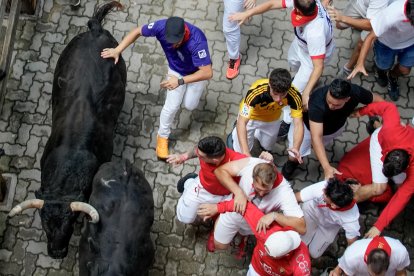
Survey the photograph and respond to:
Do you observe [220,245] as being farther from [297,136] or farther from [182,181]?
[297,136]

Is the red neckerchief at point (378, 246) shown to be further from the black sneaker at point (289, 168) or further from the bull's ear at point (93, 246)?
the bull's ear at point (93, 246)

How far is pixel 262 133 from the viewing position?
7.84 meters

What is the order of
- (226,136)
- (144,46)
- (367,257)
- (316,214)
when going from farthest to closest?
(144,46) < (226,136) < (316,214) < (367,257)

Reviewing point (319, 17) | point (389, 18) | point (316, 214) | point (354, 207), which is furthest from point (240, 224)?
point (389, 18)

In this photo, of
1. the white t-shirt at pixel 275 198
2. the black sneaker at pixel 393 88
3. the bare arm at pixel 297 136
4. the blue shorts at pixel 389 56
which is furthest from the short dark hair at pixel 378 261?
the black sneaker at pixel 393 88

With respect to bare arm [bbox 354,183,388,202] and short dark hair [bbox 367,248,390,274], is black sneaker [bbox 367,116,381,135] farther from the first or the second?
short dark hair [bbox 367,248,390,274]

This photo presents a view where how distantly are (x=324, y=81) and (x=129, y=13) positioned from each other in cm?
300

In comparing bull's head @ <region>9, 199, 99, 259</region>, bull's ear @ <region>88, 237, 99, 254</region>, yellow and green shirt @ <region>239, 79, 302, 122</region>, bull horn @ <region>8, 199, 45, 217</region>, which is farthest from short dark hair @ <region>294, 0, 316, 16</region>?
bull horn @ <region>8, 199, 45, 217</region>

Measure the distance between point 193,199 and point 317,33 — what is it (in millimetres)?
2363

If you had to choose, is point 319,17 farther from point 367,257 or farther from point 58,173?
point 58,173

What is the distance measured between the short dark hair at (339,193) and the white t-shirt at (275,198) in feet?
1.19

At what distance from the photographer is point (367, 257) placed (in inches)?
238

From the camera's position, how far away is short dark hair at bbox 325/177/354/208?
6.16 m

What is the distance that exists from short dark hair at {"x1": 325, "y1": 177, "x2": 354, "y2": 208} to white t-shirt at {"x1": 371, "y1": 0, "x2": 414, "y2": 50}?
2.47 m
